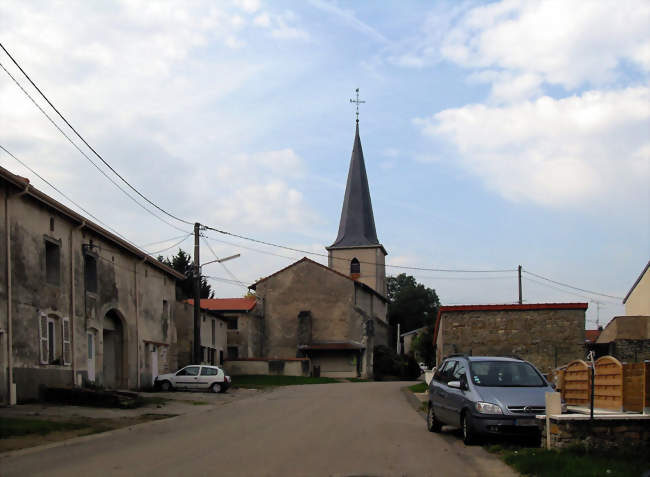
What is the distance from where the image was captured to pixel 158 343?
35375mm

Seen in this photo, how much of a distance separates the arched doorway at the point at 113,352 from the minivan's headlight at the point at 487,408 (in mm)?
20784

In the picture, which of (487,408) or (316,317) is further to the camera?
(316,317)

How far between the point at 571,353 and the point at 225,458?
63.7ft

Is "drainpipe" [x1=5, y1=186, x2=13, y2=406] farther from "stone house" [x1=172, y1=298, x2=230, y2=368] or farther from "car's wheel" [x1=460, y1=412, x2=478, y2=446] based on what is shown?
"stone house" [x1=172, y1=298, x2=230, y2=368]

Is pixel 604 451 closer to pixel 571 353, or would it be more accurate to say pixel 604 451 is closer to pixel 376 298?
pixel 571 353

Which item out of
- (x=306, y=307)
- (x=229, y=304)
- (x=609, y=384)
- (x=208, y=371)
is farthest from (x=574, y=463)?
(x=229, y=304)

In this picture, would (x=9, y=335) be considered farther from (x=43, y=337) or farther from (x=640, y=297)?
(x=640, y=297)

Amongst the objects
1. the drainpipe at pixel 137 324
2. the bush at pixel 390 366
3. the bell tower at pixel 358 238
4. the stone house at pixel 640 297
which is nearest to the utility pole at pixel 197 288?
the drainpipe at pixel 137 324

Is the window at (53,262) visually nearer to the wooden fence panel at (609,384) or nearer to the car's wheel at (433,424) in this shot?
the car's wheel at (433,424)

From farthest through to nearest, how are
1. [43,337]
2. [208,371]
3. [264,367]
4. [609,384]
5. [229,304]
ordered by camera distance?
[229,304]
[264,367]
[208,371]
[43,337]
[609,384]

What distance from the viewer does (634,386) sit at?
1128 centimetres

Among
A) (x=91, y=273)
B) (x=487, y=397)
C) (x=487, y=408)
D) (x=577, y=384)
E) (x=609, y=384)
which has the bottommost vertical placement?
(x=487, y=408)

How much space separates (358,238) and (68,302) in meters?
52.7

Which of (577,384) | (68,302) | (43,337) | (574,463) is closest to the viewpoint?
(574,463)
